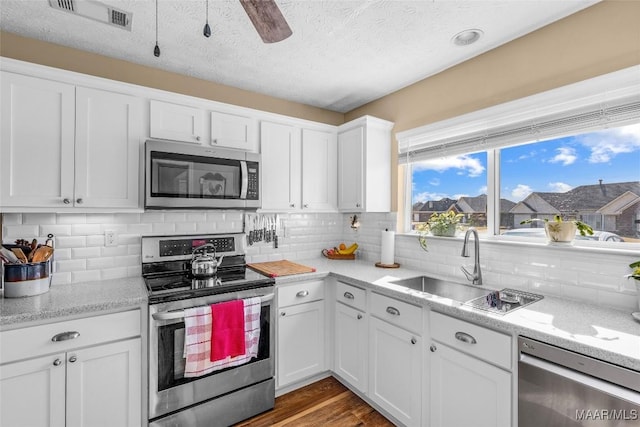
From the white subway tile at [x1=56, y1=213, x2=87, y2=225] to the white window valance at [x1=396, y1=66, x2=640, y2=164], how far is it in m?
2.62

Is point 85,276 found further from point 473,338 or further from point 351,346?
point 473,338

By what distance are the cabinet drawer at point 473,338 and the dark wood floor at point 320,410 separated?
2.80 feet

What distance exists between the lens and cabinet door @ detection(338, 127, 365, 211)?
9.31 feet

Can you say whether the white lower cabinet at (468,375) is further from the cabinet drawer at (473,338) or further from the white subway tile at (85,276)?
the white subway tile at (85,276)

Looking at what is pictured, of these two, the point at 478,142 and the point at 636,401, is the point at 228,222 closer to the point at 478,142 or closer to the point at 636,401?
the point at 478,142

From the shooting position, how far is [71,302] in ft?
5.50

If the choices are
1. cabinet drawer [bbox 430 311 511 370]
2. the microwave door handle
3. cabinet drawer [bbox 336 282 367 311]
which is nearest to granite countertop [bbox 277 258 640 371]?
cabinet drawer [bbox 430 311 511 370]

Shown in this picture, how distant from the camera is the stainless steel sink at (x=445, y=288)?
6.85 ft

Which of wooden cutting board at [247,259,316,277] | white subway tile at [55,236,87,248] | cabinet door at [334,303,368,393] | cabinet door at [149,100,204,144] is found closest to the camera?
white subway tile at [55,236,87,248]

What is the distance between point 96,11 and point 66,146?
31.3 inches

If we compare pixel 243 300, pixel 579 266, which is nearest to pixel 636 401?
pixel 579 266

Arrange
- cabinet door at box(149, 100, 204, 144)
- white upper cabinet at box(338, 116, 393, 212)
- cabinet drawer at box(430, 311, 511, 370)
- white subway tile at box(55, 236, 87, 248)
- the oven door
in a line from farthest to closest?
white upper cabinet at box(338, 116, 393, 212)
cabinet door at box(149, 100, 204, 144)
white subway tile at box(55, 236, 87, 248)
the oven door
cabinet drawer at box(430, 311, 511, 370)

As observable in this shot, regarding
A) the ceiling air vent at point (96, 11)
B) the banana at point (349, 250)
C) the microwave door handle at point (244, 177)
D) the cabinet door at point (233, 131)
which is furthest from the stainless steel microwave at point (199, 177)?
the banana at point (349, 250)

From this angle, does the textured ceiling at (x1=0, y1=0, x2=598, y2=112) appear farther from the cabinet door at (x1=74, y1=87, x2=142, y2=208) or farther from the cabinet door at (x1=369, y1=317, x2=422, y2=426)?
the cabinet door at (x1=369, y1=317, x2=422, y2=426)
